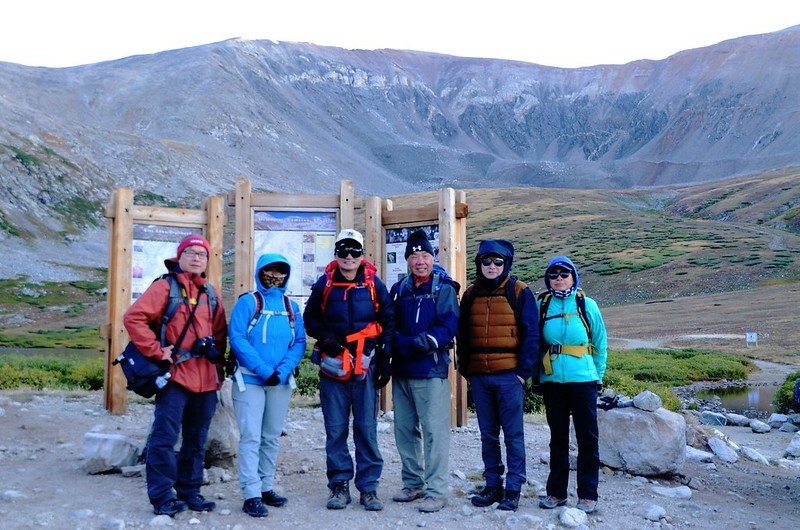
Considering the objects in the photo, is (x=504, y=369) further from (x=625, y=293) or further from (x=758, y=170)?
(x=758, y=170)

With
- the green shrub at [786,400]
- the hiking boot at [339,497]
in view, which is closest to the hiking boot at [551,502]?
the hiking boot at [339,497]

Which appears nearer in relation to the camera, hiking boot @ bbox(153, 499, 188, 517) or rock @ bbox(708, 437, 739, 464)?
hiking boot @ bbox(153, 499, 188, 517)

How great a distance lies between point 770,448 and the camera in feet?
46.0

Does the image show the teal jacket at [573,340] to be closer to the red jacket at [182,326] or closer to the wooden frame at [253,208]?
the red jacket at [182,326]

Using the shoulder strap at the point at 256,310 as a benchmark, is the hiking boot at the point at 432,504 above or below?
below

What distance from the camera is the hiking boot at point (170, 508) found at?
5.96 m

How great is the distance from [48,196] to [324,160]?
73518 mm

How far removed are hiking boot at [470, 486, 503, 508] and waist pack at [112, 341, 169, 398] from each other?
2.68 meters

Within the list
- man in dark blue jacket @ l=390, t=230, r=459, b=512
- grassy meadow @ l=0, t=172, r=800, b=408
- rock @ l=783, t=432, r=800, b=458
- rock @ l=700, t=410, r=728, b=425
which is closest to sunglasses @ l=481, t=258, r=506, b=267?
man in dark blue jacket @ l=390, t=230, r=459, b=512

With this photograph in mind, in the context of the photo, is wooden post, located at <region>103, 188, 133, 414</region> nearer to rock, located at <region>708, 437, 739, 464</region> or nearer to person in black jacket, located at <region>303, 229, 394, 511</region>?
person in black jacket, located at <region>303, 229, 394, 511</region>

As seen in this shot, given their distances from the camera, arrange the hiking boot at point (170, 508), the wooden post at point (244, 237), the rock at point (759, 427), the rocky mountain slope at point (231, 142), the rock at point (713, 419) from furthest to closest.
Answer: the rocky mountain slope at point (231, 142)
the rock at point (713, 419)
the rock at point (759, 427)
the wooden post at point (244, 237)
the hiking boot at point (170, 508)

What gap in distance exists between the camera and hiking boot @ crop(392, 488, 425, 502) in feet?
22.0

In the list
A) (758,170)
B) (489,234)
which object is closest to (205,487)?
(489,234)

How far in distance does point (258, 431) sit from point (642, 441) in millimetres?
4023
